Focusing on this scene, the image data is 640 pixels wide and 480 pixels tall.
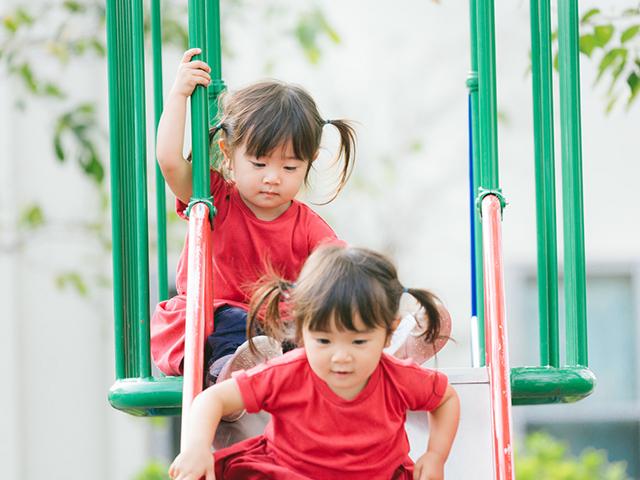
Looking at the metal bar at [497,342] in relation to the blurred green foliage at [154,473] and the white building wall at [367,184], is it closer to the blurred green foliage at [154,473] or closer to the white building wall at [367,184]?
the blurred green foliage at [154,473]

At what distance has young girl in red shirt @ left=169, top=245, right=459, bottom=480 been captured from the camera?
2.37 meters

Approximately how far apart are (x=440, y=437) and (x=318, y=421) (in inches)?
10.2

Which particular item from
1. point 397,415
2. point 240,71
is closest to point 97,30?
point 240,71

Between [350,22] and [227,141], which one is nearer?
[227,141]

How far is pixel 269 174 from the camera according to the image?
9.50 ft

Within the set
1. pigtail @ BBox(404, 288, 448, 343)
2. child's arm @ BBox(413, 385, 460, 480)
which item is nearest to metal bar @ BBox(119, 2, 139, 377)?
pigtail @ BBox(404, 288, 448, 343)

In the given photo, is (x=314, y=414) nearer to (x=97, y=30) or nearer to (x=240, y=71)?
(x=97, y=30)

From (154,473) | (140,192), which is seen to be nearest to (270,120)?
(140,192)

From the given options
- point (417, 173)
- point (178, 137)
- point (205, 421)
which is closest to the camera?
point (205, 421)

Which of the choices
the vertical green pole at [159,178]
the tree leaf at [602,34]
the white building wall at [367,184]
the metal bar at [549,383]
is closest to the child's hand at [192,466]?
the metal bar at [549,383]

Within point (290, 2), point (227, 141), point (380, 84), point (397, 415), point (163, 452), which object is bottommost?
point (163, 452)

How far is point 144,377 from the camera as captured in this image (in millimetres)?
3020

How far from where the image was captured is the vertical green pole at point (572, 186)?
3.08 metres

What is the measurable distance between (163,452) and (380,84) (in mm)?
2820
